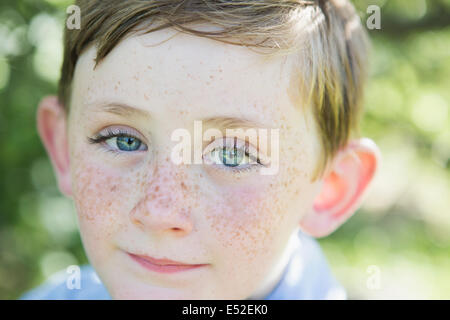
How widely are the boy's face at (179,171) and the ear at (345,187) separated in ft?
0.78

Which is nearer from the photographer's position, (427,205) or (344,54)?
(344,54)

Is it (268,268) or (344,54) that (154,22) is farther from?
(268,268)

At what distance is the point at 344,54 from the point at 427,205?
206 centimetres

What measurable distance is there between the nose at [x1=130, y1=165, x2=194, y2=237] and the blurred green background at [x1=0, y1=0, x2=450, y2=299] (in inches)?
50.9

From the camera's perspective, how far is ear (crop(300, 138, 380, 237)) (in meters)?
2.11

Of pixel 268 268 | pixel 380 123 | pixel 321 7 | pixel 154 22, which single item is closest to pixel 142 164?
pixel 154 22

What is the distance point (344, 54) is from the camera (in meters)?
2.02

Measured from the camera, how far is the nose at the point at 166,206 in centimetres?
165

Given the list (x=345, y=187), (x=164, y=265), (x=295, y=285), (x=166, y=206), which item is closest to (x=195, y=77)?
(x=166, y=206)

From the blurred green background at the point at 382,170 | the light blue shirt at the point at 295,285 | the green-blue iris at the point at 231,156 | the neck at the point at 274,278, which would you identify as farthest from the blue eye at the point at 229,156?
the blurred green background at the point at 382,170

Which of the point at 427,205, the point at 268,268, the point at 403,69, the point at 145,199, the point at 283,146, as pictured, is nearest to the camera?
the point at 145,199

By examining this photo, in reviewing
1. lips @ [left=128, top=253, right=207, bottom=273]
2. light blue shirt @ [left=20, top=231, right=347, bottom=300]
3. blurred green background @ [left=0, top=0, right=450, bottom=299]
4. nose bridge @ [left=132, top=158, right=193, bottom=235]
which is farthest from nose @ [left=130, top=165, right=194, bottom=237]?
blurred green background @ [left=0, top=0, right=450, bottom=299]

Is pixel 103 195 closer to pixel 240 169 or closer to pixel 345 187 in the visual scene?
pixel 240 169
